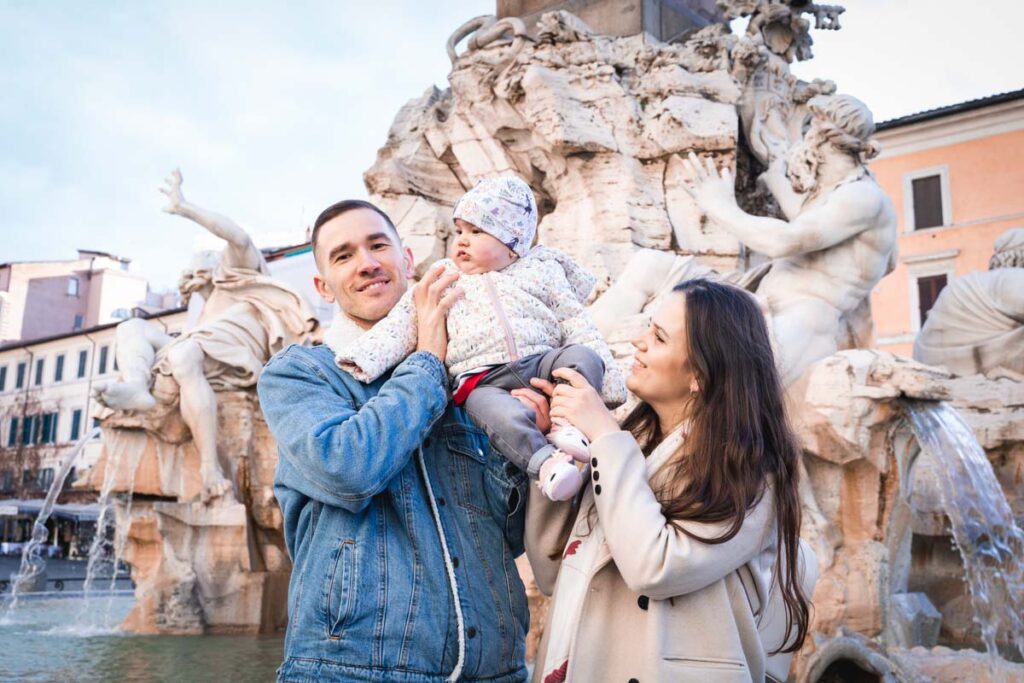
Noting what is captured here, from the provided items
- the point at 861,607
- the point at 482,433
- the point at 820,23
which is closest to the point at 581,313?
the point at 482,433

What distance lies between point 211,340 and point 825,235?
15.9ft

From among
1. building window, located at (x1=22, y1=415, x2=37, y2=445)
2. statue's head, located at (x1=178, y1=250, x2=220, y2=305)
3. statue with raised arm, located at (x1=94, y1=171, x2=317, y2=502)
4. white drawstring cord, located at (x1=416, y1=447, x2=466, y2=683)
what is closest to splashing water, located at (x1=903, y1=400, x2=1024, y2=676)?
white drawstring cord, located at (x1=416, y1=447, x2=466, y2=683)

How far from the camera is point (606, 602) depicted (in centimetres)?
184

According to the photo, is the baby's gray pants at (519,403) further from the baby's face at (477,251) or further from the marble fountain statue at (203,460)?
the marble fountain statue at (203,460)

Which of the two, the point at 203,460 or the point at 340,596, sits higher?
the point at 203,460

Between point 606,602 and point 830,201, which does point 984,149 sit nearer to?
point 830,201

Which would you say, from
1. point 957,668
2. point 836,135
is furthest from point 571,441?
point 836,135

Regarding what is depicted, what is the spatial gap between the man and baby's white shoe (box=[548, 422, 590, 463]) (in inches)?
5.2

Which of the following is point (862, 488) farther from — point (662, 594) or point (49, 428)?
point (49, 428)

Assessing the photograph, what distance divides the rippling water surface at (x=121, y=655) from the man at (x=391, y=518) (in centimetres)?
392

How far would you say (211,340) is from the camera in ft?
25.8

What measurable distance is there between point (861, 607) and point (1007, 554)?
2.78 feet

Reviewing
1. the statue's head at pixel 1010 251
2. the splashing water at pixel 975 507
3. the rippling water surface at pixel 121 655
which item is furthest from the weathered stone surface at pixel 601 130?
the rippling water surface at pixel 121 655

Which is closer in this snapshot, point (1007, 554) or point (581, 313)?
point (581, 313)
